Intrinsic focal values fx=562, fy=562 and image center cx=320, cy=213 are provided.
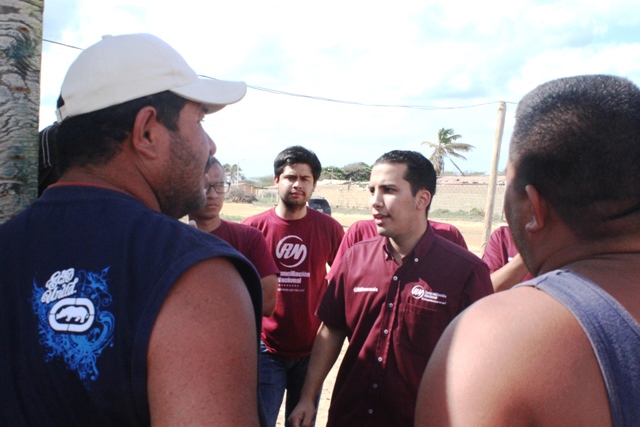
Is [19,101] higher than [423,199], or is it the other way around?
[19,101]

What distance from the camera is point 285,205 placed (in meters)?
5.10

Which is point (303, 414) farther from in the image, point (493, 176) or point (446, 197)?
point (446, 197)

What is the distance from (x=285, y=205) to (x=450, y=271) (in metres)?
2.31

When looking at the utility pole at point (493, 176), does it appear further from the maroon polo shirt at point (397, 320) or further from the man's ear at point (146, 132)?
the man's ear at point (146, 132)

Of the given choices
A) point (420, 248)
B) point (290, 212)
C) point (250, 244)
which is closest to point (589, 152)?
point (420, 248)

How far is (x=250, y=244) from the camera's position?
4.12 metres

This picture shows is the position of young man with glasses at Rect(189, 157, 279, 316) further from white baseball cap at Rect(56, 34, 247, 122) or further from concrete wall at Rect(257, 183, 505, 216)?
concrete wall at Rect(257, 183, 505, 216)

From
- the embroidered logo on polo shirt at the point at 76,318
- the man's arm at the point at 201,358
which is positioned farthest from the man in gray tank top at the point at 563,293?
the embroidered logo on polo shirt at the point at 76,318

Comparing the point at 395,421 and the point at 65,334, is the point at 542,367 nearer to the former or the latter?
the point at 65,334

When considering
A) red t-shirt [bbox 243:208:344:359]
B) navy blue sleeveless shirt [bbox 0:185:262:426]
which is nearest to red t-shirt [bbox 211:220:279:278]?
red t-shirt [bbox 243:208:344:359]

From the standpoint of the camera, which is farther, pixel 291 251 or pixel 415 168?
pixel 291 251

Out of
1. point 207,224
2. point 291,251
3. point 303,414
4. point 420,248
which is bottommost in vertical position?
point 303,414

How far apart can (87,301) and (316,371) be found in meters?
2.26

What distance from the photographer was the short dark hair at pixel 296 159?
5.34m
